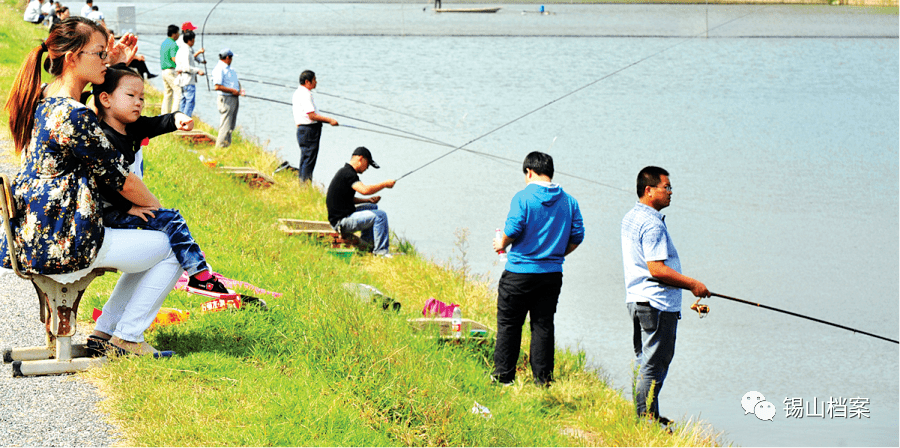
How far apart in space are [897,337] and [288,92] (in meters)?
18.0

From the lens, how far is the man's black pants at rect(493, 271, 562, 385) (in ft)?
19.3

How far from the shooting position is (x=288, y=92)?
2372 cm

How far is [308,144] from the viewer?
11.7 m

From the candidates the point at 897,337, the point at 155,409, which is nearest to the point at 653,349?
the point at 155,409

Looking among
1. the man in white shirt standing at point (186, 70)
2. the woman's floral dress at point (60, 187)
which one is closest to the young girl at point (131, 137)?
the woman's floral dress at point (60, 187)

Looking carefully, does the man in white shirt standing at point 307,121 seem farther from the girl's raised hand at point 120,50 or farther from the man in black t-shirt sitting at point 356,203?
the girl's raised hand at point 120,50

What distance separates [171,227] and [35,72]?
87cm

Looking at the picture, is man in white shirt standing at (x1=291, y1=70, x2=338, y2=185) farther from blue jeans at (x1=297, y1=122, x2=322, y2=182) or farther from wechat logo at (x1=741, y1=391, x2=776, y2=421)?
wechat logo at (x1=741, y1=391, x2=776, y2=421)

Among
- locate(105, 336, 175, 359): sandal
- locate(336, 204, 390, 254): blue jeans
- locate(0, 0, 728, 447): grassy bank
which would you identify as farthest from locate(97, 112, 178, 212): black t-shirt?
locate(336, 204, 390, 254): blue jeans

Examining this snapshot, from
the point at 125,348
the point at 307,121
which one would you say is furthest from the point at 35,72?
the point at 307,121

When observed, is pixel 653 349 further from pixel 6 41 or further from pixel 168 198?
pixel 6 41

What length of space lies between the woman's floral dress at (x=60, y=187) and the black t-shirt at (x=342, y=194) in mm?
5235

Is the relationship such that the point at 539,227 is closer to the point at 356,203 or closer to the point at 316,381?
the point at 316,381

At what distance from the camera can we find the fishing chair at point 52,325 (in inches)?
147
